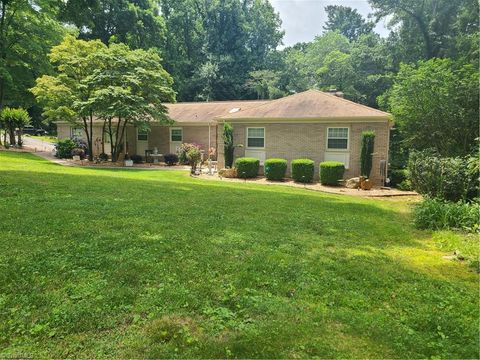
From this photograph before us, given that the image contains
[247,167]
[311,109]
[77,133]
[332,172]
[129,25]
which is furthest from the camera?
[129,25]

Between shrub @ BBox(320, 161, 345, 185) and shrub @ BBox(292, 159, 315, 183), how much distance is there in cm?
61

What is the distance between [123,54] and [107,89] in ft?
9.02

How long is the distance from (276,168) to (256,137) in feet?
8.28

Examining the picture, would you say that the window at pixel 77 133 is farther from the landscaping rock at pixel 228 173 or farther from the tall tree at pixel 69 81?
the landscaping rock at pixel 228 173

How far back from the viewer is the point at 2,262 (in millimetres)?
3945

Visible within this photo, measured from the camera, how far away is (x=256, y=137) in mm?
17500

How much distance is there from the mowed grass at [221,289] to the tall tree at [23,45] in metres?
25.2

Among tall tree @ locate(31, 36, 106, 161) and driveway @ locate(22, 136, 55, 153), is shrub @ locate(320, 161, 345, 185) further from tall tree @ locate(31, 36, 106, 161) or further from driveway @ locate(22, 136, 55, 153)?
driveway @ locate(22, 136, 55, 153)

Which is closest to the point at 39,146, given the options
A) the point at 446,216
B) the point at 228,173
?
the point at 228,173

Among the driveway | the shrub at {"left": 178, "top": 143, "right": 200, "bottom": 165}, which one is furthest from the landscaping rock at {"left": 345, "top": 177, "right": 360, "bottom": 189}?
the driveway

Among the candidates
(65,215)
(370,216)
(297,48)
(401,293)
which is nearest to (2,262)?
(65,215)

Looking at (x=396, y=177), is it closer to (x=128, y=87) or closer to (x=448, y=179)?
(x=448, y=179)

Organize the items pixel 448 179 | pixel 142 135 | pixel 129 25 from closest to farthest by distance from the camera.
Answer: pixel 448 179 < pixel 142 135 < pixel 129 25

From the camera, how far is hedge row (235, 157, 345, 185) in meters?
14.6
